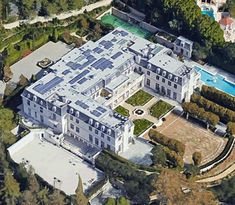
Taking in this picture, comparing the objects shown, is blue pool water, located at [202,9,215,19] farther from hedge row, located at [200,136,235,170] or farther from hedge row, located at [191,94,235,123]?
hedge row, located at [200,136,235,170]

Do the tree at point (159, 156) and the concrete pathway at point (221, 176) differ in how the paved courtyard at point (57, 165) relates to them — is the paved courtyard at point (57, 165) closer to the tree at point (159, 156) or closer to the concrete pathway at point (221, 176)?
the tree at point (159, 156)

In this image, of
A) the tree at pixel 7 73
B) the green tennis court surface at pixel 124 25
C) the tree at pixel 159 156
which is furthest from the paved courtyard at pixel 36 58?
the tree at pixel 159 156

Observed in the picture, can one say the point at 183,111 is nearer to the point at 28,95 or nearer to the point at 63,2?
the point at 28,95

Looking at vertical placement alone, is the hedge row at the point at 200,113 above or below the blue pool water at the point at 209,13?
below

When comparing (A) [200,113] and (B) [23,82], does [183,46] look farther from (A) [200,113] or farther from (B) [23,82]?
(B) [23,82]

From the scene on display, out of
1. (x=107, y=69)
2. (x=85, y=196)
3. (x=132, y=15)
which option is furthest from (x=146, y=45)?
(x=85, y=196)

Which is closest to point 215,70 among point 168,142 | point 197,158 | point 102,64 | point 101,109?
point 102,64

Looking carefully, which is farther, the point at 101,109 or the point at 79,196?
the point at 101,109
